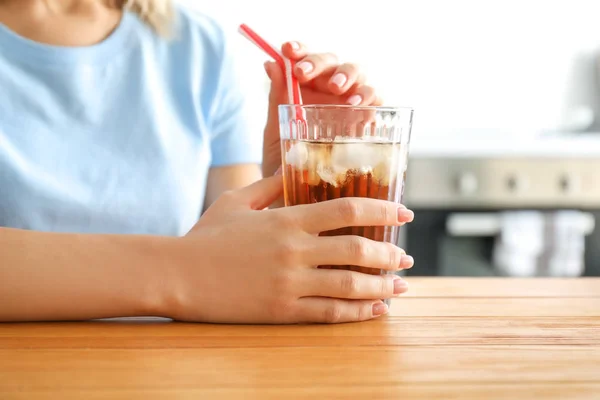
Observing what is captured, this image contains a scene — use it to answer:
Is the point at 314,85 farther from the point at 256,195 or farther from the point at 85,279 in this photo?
the point at 85,279

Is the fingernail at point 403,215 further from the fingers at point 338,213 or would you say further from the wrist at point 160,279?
the wrist at point 160,279

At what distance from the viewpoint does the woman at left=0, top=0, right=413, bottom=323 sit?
71 cm

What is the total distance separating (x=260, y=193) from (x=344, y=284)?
14 centimetres

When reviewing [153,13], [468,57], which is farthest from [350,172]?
[468,57]

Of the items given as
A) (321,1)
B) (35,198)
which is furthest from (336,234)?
(321,1)

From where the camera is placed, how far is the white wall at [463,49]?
2.97 metres

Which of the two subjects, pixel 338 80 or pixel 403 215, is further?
pixel 338 80

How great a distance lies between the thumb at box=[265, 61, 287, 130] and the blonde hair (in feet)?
1.43

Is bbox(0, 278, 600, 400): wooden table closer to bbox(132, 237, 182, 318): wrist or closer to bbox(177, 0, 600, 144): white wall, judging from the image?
bbox(132, 237, 182, 318): wrist

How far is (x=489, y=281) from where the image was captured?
102cm

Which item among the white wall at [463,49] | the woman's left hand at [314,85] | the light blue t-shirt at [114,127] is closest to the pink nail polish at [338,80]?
the woman's left hand at [314,85]

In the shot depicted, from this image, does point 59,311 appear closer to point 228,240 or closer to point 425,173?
point 228,240

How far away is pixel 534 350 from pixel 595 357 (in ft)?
0.15

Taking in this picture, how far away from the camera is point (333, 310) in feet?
2.35
